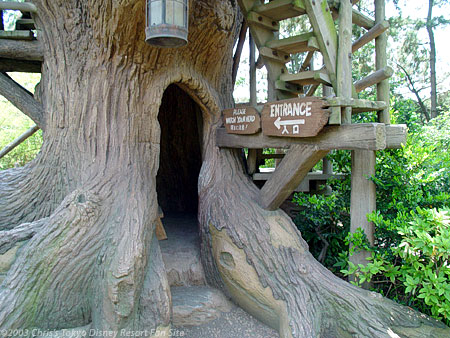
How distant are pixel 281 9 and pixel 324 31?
0.71 meters

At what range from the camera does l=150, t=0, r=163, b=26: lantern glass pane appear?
301 centimetres

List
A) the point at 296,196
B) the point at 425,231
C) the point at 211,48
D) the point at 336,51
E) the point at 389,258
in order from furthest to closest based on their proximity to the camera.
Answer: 1. the point at 296,196
2. the point at 211,48
3. the point at 389,258
4. the point at 336,51
5. the point at 425,231

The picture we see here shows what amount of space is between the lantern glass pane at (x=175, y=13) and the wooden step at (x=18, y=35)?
118 inches

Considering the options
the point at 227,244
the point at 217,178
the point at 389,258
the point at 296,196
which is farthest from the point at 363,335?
the point at 217,178

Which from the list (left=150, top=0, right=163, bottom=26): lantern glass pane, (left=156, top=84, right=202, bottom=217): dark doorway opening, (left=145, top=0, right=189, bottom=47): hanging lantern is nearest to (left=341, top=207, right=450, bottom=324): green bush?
(left=145, top=0, right=189, bottom=47): hanging lantern

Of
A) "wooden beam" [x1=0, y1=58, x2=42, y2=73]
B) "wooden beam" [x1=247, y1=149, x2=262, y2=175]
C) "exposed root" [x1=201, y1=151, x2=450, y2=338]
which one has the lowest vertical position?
"exposed root" [x1=201, y1=151, x2=450, y2=338]

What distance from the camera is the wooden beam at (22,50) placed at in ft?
16.8

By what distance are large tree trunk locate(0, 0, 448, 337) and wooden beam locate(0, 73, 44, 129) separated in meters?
0.30

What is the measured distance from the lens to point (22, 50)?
16.8ft

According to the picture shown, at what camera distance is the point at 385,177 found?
180 inches

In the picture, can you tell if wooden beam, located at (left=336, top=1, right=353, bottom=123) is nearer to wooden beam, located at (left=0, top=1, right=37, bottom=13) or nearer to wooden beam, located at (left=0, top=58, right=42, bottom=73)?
wooden beam, located at (left=0, top=1, right=37, bottom=13)

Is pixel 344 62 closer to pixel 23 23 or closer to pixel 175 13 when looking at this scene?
pixel 175 13

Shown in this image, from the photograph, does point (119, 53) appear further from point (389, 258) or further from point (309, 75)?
point (389, 258)

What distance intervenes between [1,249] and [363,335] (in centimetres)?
356
